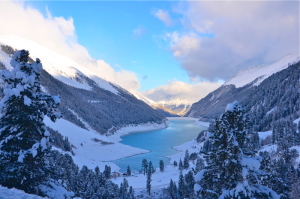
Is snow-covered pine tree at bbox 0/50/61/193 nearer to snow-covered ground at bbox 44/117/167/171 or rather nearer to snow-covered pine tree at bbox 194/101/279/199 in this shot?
snow-covered pine tree at bbox 194/101/279/199

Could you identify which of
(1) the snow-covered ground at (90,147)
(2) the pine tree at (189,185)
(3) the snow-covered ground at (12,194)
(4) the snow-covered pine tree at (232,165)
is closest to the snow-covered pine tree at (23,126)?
(3) the snow-covered ground at (12,194)

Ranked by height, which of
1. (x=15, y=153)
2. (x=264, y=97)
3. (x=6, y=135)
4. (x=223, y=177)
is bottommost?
(x=223, y=177)

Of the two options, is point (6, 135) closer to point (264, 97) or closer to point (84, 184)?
point (84, 184)

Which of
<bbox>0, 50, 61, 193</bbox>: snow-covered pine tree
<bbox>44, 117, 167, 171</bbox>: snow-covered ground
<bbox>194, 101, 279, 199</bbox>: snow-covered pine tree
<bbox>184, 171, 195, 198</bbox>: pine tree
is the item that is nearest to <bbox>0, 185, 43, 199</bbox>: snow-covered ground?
<bbox>0, 50, 61, 193</bbox>: snow-covered pine tree

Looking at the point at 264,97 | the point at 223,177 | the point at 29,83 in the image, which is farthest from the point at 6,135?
the point at 264,97

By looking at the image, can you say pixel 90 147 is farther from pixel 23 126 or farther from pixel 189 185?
pixel 23 126

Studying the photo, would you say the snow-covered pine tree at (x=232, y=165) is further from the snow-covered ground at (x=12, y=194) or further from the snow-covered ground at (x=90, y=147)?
the snow-covered ground at (x=90, y=147)
